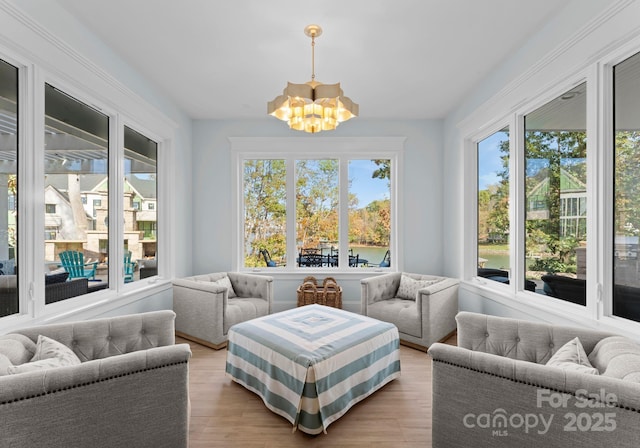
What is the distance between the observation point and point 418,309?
342 centimetres

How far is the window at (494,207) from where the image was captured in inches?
134

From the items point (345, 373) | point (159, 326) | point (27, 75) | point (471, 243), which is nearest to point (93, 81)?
point (27, 75)

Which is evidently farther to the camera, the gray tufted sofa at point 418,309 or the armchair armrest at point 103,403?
the gray tufted sofa at point 418,309

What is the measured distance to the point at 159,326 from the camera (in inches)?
84.1

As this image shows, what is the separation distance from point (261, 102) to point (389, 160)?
2.01 metres

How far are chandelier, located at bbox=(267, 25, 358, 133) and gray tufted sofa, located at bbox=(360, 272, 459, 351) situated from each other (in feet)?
6.58

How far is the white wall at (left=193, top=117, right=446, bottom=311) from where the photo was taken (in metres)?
4.67

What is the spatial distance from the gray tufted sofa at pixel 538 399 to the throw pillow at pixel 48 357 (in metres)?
1.78

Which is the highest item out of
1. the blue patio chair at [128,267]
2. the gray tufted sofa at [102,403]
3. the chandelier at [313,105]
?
the chandelier at [313,105]

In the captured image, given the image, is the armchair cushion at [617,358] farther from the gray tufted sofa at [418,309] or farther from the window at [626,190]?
the gray tufted sofa at [418,309]

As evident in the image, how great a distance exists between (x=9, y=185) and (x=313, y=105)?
209cm

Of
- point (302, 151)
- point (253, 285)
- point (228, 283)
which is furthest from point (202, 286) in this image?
point (302, 151)

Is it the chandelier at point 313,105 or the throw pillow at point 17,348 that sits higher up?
the chandelier at point 313,105

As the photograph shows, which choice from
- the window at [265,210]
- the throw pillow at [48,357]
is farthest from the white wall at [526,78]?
the throw pillow at [48,357]
